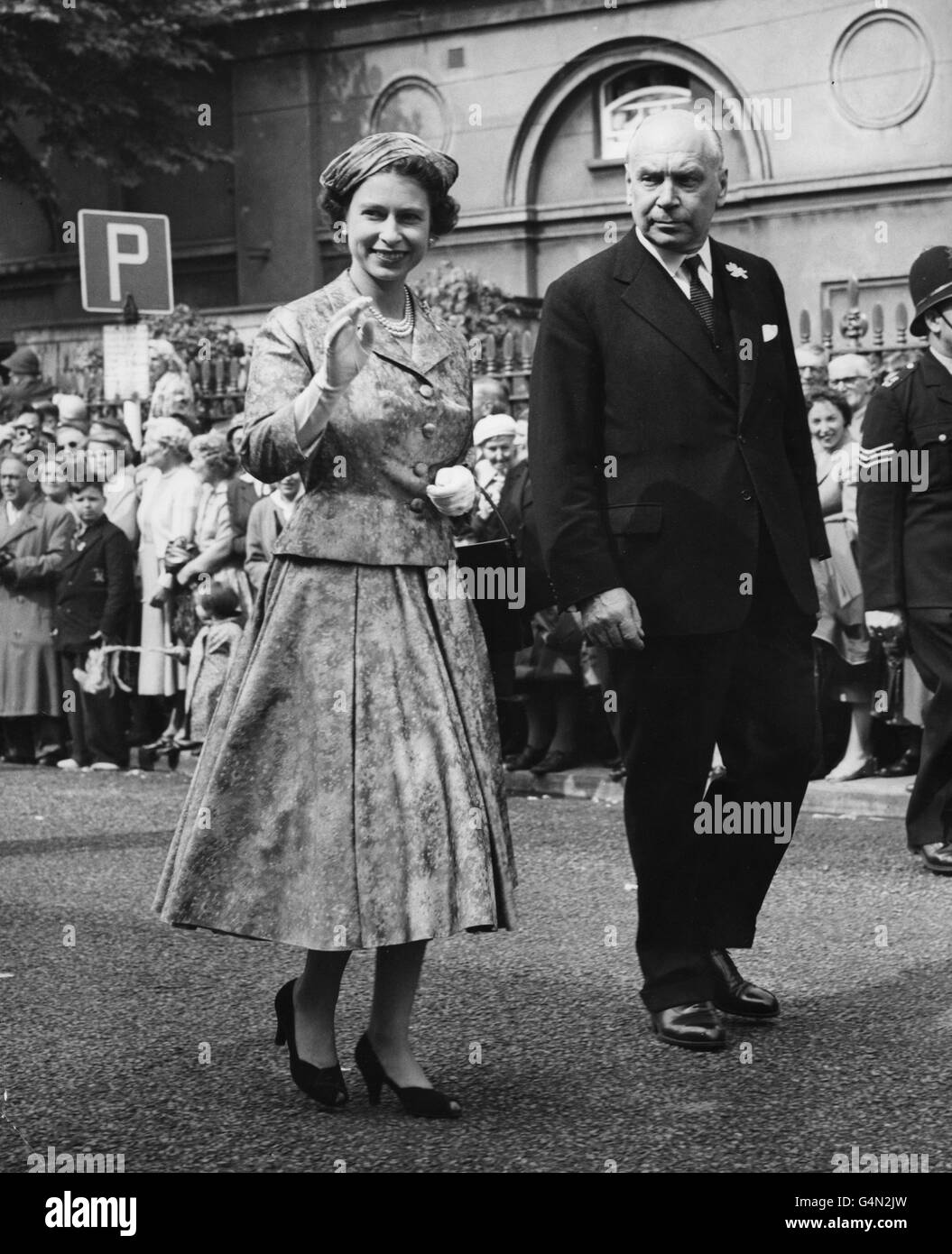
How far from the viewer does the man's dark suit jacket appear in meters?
5.36

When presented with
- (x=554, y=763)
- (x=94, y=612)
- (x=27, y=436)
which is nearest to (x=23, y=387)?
(x=27, y=436)

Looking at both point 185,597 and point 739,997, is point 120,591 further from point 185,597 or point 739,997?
point 739,997

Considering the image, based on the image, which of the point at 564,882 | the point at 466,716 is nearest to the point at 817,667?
the point at 564,882

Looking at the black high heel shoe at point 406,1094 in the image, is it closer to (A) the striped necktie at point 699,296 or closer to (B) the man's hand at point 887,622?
(A) the striped necktie at point 699,296

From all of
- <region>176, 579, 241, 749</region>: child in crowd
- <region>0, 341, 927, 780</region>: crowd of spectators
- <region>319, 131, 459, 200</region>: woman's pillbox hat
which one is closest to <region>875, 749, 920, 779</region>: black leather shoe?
<region>0, 341, 927, 780</region>: crowd of spectators

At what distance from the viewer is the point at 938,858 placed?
8.09 m

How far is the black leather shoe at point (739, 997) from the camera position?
564cm

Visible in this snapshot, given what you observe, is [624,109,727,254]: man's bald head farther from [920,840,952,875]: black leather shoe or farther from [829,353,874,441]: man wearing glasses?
[829,353,874,441]: man wearing glasses

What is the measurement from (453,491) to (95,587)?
9.04 metres

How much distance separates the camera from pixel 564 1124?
4664mm

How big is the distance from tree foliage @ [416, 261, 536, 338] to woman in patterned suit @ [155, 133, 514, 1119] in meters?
15.1

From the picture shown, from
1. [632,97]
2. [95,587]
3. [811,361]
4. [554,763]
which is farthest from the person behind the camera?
[632,97]

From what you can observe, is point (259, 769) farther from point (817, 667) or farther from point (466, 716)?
point (817, 667)

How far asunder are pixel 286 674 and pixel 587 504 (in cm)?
98
